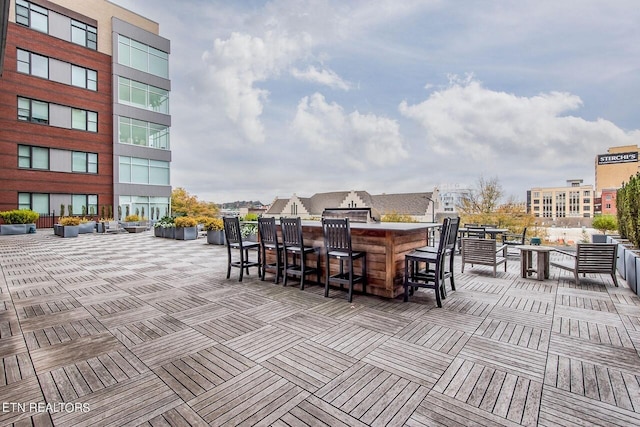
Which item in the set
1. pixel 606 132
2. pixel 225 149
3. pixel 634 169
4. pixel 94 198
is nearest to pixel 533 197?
pixel 634 169

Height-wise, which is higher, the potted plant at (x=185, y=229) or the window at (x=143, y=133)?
the window at (x=143, y=133)

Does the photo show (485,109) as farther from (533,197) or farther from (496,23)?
(533,197)

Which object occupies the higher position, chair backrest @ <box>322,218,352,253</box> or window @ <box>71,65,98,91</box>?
window @ <box>71,65,98,91</box>

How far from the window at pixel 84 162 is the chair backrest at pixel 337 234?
20770mm

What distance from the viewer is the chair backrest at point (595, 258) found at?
4777 millimetres

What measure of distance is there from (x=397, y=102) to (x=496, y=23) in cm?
1317

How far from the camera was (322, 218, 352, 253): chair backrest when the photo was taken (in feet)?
12.8

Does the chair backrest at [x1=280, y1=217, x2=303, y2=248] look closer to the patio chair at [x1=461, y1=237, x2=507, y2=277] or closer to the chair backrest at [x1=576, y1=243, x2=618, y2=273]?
the patio chair at [x1=461, y1=237, x2=507, y2=277]

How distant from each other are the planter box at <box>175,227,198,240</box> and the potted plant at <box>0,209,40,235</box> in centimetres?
839

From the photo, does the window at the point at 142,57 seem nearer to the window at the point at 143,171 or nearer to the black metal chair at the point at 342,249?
the window at the point at 143,171

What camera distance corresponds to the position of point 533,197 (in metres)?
53.3

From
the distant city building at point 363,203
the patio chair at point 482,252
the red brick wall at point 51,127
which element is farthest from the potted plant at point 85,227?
the distant city building at point 363,203

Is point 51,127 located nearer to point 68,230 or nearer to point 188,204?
point 68,230

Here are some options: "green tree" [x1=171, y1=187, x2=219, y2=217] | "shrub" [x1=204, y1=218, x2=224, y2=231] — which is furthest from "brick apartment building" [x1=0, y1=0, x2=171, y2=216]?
"shrub" [x1=204, y1=218, x2=224, y2=231]
